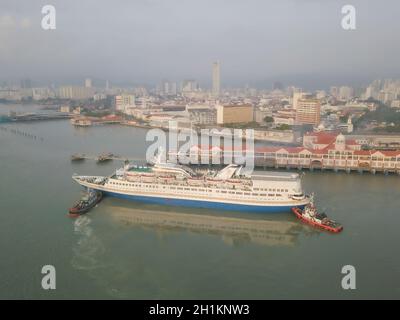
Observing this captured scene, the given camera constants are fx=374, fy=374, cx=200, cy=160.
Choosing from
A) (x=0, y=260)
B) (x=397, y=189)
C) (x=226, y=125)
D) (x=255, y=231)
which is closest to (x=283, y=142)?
(x=226, y=125)

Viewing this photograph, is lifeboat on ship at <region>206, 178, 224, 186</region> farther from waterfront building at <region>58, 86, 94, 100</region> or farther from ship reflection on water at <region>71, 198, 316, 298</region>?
waterfront building at <region>58, 86, 94, 100</region>

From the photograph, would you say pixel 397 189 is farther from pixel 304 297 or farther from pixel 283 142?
pixel 283 142

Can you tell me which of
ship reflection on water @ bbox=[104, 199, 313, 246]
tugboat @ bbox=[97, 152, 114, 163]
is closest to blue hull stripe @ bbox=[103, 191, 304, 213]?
ship reflection on water @ bbox=[104, 199, 313, 246]

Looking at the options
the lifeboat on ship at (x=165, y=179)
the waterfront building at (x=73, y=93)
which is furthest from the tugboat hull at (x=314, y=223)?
the waterfront building at (x=73, y=93)

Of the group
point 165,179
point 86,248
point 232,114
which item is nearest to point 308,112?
point 232,114

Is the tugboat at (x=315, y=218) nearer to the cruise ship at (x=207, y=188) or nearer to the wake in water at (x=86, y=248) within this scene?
the cruise ship at (x=207, y=188)

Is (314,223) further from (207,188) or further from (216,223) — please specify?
(207,188)
